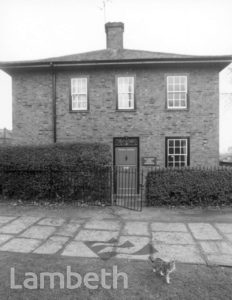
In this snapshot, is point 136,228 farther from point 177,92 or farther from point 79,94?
point 79,94

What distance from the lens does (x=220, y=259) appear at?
14.4 ft

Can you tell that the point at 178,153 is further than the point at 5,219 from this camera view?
Answer: Yes

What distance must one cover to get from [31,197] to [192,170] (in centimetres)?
608

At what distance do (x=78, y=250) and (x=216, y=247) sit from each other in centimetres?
287

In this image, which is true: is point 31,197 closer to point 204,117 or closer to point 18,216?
point 18,216

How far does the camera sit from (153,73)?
11688 millimetres

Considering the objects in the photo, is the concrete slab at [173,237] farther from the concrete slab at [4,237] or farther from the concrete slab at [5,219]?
the concrete slab at [5,219]

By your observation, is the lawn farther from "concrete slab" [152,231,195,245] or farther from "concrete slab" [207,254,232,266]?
"concrete slab" [152,231,195,245]

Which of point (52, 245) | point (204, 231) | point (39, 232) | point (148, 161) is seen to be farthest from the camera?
point (148, 161)

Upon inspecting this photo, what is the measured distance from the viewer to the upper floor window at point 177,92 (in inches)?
459

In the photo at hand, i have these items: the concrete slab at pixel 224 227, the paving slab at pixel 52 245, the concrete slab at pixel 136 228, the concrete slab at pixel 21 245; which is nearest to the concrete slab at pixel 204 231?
the concrete slab at pixel 224 227

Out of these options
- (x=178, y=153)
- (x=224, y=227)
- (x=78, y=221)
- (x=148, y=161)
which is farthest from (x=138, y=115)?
(x=224, y=227)

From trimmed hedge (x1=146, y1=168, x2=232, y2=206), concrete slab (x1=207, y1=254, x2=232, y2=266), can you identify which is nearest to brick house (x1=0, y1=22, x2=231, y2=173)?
trimmed hedge (x1=146, y1=168, x2=232, y2=206)

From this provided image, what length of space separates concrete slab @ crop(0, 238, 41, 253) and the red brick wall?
6.93m
